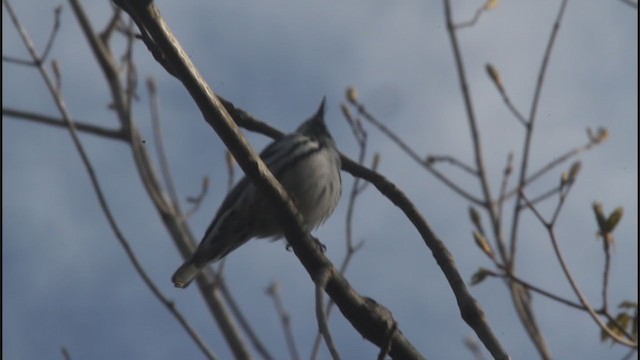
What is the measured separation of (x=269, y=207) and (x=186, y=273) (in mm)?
705

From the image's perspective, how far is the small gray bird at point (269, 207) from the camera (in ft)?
21.7

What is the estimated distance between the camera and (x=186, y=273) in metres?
6.55

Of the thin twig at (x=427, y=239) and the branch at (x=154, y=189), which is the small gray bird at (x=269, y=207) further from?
the thin twig at (x=427, y=239)

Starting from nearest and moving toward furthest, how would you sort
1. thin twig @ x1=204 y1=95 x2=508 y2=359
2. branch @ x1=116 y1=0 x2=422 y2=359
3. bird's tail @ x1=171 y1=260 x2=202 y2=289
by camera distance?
branch @ x1=116 y1=0 x2=422 y2=359, thin twig @ x1=204 y1=95 x2=508 y2=359, bird's tail @ x1=171 y1=260 x2=202 y2=289

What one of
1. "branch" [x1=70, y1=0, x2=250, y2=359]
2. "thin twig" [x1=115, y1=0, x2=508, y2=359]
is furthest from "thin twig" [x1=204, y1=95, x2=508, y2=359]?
"branch" [x1=70, y1=0, x2=250, y2=359]

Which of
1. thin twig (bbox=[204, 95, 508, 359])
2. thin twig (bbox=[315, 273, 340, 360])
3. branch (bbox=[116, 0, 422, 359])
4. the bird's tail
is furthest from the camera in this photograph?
the bird's tail

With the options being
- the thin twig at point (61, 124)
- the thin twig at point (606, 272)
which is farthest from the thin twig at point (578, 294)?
the thin twig at point (61, 124)

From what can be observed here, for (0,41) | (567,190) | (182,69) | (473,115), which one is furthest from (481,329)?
(0,41)

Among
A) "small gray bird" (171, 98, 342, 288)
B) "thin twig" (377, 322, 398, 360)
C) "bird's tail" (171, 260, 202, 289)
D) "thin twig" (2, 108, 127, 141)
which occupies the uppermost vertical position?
"thin twig" (2, 108, 127, 141)

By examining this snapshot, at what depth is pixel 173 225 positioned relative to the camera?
7.36 metres

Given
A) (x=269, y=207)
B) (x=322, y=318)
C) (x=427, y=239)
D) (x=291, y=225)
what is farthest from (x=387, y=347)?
(x=269, y=207)

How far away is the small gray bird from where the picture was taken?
21.7ft

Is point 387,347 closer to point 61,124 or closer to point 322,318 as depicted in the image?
point 322,318

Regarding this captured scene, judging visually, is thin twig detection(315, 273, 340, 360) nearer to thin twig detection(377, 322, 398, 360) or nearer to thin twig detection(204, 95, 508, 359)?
thin twig detection(204, 95, 508, 359)
